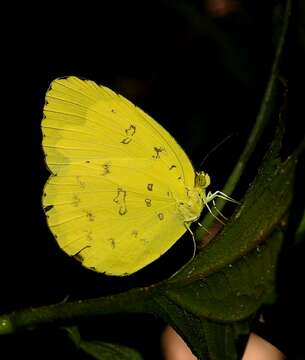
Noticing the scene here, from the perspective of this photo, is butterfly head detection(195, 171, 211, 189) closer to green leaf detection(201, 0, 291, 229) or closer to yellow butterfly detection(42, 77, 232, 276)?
yellow butterfly detection(42, 77, 232, 276)

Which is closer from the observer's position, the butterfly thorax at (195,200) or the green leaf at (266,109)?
the green leaf at (266,109)

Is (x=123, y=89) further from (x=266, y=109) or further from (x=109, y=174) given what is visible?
(x=266, y=109)

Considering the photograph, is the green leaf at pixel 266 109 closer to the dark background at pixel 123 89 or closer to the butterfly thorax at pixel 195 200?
the dark background at pixel 123 89

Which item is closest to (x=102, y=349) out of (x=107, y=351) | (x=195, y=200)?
(x=107, y=351)

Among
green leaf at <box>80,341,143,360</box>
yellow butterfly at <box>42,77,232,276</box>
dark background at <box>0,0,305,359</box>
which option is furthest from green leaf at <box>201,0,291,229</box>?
green leaf at <box>80,341,143,360</box>

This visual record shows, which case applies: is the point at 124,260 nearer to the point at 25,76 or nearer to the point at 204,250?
the point at 204,250

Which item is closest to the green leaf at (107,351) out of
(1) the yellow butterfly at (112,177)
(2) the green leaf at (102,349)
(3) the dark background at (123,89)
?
(2) the green leaf at (102,349)
